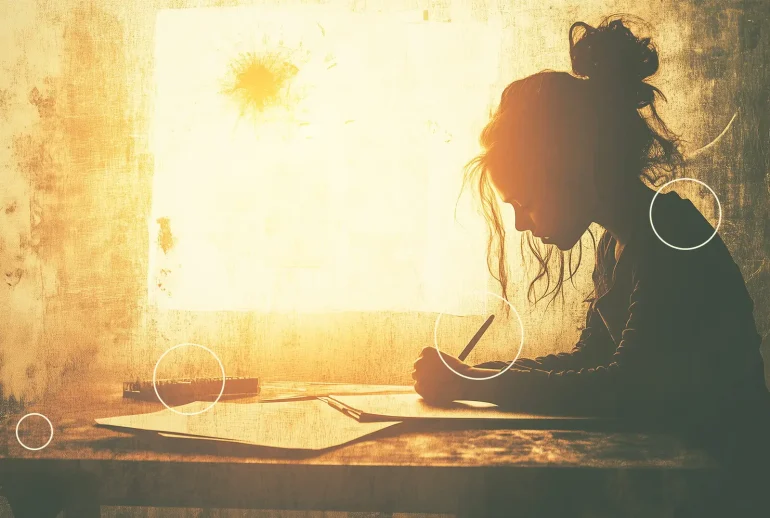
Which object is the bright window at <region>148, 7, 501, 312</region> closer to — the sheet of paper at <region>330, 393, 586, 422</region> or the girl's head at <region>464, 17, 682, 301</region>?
the girl's head at <region>464, 17, 682, 301</region>

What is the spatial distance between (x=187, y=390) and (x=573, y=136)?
3.02ft

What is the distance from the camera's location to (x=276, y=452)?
2.70 ft

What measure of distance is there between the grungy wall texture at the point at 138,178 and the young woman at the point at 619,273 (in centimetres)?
40

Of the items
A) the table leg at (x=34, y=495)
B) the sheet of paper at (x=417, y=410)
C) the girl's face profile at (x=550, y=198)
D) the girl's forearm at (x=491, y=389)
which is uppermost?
the girl's face profile at (x=550, y=198)

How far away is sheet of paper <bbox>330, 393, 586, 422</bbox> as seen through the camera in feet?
3.14

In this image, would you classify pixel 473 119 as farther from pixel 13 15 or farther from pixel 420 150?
pixel 13 15

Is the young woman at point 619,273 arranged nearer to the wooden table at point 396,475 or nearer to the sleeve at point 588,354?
the sleeve at point 588,354

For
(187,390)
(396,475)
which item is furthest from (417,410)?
(187,390)

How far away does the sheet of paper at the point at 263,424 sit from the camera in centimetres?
85

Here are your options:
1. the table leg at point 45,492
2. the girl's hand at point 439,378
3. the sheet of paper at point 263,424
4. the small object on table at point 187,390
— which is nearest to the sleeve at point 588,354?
the girl's hand at point 439,378

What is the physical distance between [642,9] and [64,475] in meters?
1.65

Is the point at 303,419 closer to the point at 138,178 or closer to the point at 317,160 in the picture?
the point at 317,160

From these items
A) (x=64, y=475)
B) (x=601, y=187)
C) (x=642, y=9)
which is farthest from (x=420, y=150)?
(x=64, y=475)

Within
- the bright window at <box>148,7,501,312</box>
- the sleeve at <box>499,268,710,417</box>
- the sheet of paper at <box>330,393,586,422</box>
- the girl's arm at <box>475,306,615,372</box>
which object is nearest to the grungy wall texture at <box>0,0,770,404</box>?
the bright window at <box>148,7,501,312</box>
